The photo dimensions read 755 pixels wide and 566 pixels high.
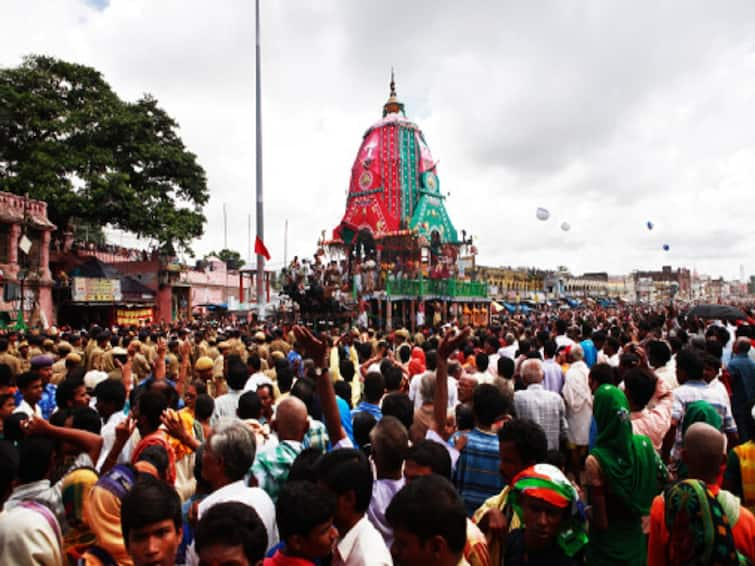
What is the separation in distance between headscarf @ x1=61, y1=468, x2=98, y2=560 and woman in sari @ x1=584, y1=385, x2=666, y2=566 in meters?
2.84

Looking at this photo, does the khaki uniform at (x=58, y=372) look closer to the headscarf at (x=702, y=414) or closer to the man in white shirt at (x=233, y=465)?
the man in white shirt at (x=233, y=465)

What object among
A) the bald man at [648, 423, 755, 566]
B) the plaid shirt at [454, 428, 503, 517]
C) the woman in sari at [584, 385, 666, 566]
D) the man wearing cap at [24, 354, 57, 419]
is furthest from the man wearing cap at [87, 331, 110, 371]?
the bald man at [648, 423, 755, 566]

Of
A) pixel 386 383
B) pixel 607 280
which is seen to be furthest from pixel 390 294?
pixel 607 280

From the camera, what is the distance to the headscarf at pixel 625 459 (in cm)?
294

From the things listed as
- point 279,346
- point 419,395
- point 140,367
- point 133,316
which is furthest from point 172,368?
point 133,316

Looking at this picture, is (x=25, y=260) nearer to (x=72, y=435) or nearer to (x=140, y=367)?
(x=140, y=367)

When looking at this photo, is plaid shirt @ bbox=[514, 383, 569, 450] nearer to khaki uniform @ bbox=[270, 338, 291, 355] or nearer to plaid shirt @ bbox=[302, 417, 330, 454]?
plaid shirt @ bbox=[302, 417, 330, 454]

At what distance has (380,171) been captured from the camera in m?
29.0

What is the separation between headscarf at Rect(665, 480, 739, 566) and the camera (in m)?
2.15

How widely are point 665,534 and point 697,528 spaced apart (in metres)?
0.19

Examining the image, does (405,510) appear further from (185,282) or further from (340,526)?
(185,282)

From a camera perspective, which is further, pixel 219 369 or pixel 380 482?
pixel 219 369

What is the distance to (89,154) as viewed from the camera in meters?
24.4

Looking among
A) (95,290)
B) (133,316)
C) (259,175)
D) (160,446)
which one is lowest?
(133,316)
